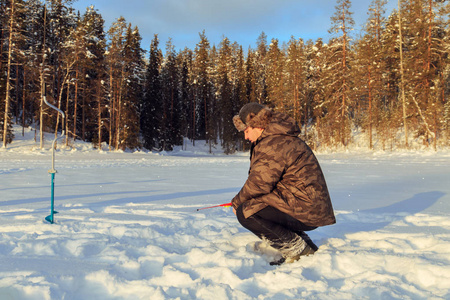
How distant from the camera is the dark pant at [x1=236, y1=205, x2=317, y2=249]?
8.28 feet

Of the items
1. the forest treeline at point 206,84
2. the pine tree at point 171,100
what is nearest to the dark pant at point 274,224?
the forest treeline at point 206,84

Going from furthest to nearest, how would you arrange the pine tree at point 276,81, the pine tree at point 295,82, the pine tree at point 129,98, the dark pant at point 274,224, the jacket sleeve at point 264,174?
the pine tree at point 276,81 → the pine tree at point 295,82 → the pine tree at point 129,98 → the dark pant at point 274,224 → the jacket sleeve at point 264,174

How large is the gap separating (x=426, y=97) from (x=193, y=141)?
28.3 meters

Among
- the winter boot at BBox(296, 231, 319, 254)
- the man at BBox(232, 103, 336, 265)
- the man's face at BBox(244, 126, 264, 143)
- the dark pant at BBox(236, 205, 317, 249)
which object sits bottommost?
the winter boot at BBox(296, 231, 319, 254)

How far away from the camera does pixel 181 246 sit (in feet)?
9.61

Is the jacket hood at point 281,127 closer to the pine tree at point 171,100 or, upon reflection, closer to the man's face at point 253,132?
the man's face at point 253,132

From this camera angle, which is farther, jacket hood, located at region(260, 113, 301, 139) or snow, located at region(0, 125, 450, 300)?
jacket hood, located at region(260, 113, 301, 139)

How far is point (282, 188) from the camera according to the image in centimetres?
247

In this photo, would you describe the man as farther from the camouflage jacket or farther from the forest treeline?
the forest treeline

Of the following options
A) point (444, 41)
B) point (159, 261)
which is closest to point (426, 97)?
point (444, 41)

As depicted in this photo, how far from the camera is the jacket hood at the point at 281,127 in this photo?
2434 millimetres

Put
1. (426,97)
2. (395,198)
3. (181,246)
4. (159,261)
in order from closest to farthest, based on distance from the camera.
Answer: (159,261)
(181,246)
(395,198)
(426,97)

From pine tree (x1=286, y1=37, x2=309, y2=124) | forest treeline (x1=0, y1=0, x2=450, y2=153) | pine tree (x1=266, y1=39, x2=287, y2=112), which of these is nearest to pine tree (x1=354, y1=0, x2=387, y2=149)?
forest treeline (x1=0, y1=0, x2=450, y2=153)

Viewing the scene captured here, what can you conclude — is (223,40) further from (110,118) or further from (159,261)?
(159,261)
